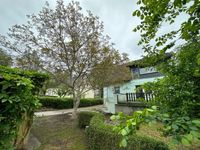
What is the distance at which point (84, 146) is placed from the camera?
23.6 ft

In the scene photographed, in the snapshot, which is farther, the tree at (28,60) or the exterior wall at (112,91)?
the exterior wall at (112,91)

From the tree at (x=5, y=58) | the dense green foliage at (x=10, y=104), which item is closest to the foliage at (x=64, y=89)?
the tree at (x=5, y=58)

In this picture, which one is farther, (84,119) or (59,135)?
(84,119)

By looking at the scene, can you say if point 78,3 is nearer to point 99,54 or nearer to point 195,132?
point 99,54

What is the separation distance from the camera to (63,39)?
10.6 metres

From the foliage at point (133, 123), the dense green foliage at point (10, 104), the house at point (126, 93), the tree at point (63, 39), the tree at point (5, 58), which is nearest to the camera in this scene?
the foliage at point (133, 123)

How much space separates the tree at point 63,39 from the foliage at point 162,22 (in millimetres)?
7356

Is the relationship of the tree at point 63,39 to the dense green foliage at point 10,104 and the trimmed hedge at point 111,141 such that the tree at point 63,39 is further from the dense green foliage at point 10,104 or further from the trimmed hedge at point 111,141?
the dense green foliage at point 10,104

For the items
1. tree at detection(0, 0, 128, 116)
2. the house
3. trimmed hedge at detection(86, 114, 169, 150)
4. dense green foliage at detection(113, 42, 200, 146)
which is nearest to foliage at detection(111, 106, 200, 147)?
dense green foliage at detection(113, 42, 200, 146)

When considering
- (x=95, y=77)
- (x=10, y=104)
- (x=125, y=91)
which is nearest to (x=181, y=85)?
(x=10, y=104)

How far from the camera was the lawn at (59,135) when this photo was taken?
734 centimetres

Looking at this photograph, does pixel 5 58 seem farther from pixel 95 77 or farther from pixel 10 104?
pixel 10 104

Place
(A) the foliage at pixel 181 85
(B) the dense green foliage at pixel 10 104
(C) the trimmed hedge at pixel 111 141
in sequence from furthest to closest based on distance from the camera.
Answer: (C) the trimmed hedge at pixel 111 141
(B) the dense green foliage at pixel 10 104
(A) the foliage at pixel 181 85

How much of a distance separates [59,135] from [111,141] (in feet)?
15.2
